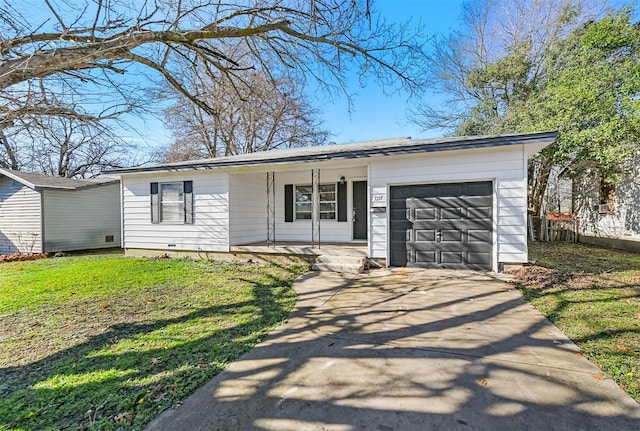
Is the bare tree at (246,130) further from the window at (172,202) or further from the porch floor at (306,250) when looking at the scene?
the porch floor at (306,250)

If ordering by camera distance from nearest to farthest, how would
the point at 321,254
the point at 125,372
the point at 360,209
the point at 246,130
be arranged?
1. the point at 125,372
2. the point at 321,254
3. the point at 360,209
4. the point at 246,130

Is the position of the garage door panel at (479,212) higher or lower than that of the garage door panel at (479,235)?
higher

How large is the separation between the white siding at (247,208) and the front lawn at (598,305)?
7.01 m

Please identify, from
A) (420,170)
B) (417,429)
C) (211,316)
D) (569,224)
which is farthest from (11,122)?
(569,224)

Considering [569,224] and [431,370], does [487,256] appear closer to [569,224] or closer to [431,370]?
[431,370]

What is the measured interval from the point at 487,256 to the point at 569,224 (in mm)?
9126

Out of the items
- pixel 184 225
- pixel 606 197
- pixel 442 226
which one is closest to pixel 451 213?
pixel 442 226

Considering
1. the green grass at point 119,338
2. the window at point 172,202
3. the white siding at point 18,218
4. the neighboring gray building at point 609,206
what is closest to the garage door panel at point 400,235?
the green grass at point 119,338

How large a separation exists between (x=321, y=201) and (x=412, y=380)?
24.1 ft

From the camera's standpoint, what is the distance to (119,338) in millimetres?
3451

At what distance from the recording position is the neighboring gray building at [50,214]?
11.4 meters

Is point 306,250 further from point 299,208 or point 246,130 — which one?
point 246,130

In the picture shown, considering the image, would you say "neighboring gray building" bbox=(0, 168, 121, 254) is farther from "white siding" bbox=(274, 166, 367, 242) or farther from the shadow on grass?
the shadow on grass

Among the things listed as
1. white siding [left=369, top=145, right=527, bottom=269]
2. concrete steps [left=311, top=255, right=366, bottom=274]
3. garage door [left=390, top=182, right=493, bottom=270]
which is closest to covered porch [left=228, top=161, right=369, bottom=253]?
concrete steps [left=311, top=255, right=366, bottom=274]
